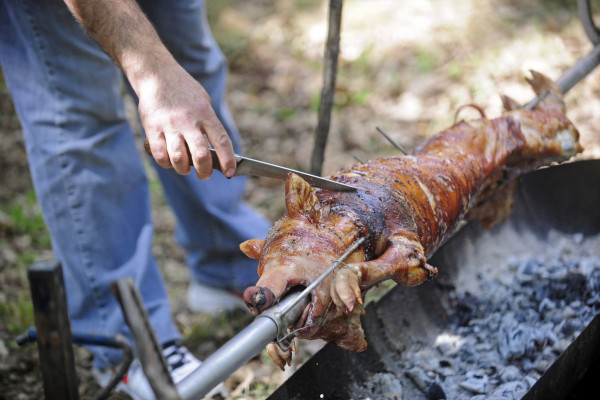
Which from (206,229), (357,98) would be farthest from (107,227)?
(357,98)

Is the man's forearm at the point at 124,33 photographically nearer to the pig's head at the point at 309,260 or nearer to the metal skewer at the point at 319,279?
the pig's head at the point at 309,260

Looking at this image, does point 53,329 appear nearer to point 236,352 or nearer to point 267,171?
point 236,352

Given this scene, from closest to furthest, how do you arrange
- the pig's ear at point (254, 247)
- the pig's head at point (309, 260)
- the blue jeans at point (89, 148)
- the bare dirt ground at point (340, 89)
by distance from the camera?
the pig's head at point (309, 260), the pig's ear at point (254, 247), the blue jeans at point (89, 148), the bare dirt ground at point (340, 89)

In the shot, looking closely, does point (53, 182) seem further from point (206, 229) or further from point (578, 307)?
point (578, 307)

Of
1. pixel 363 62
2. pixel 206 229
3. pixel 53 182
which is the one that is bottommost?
pixel 206 229

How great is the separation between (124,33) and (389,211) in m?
1.17

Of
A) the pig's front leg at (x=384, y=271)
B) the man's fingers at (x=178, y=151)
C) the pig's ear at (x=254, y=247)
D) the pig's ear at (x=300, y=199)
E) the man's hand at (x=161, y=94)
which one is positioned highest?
the man's hand at (x=161, y=94)

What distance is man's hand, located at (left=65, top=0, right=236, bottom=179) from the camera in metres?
1.71

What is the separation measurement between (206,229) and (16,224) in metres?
1.70

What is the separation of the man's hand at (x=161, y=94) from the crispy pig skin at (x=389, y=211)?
1.05 feet

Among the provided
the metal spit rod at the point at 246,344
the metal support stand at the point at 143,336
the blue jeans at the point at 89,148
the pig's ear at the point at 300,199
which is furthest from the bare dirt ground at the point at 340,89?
the metal support stand at the point at 143,336

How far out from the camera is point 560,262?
117 inches

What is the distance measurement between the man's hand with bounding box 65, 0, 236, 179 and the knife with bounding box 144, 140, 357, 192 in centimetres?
5

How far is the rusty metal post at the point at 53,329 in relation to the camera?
1169 millimetres
